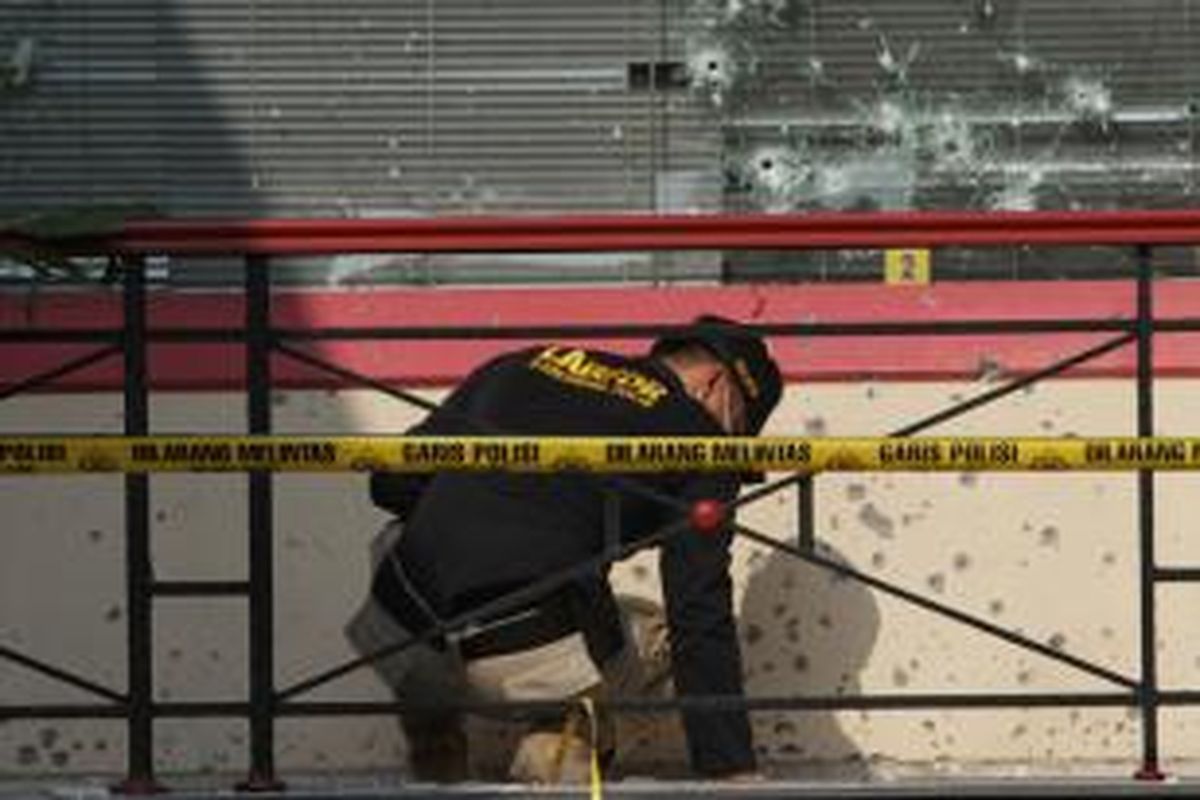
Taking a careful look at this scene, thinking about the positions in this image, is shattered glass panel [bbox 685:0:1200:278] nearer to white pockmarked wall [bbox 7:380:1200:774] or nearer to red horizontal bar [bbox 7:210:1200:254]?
white pockmarked wall [bbox 7:380:1200:774]

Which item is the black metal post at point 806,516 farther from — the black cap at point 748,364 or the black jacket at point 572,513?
the black jacket at point 572,513

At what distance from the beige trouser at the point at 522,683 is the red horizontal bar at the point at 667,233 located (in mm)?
1020

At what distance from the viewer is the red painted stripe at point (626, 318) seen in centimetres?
735

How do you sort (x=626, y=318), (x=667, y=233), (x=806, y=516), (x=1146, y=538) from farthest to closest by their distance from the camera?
(x=626, y=318)
(x=806, y=516)
(x=1146, y=538)
(x=667, y=233)

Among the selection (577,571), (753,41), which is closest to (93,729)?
(577,571)

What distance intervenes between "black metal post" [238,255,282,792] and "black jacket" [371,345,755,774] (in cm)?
42

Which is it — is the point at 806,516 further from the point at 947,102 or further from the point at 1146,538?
the point at 947,102

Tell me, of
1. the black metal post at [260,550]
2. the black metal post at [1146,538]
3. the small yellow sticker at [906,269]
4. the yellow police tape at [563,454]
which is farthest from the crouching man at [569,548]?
the small yellow sticker at [906,269]

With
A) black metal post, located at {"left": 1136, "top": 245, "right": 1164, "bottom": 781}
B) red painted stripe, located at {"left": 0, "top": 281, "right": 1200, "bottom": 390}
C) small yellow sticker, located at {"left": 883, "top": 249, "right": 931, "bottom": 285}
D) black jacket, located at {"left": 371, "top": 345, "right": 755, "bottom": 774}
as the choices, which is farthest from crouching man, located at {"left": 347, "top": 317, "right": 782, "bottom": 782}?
small yellow sticker, located at {"left": 883, "top": 249, "right": 931, "bottom": 285}

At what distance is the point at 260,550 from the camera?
6.28 metres

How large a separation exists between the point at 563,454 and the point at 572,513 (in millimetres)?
700

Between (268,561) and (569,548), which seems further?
(569,548)

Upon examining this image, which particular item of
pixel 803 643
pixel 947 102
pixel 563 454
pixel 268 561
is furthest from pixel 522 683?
pixel 947 102

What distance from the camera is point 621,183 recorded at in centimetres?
834
